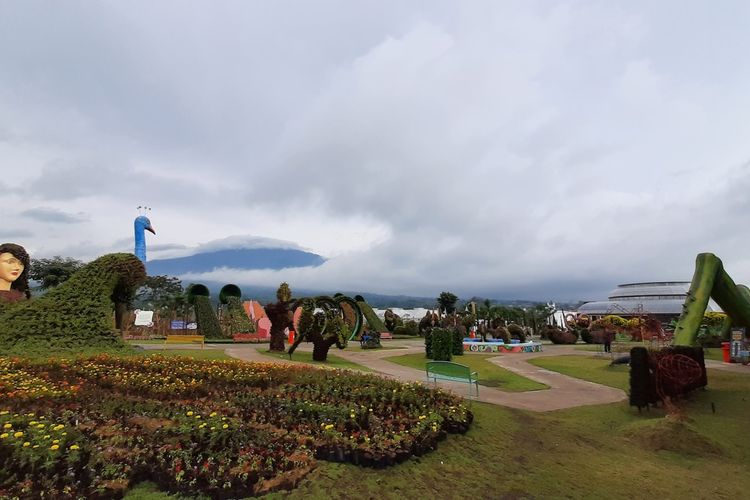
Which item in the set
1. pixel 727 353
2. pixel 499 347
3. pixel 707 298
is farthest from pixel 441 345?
pixel 727 353

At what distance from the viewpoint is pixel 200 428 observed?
581 cm

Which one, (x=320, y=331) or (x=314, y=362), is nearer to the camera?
(x=314, y=362)

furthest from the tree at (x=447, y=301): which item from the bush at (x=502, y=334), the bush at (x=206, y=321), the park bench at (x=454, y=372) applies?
the park bench at (x=454, y=372)

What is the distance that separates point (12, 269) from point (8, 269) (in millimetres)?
119

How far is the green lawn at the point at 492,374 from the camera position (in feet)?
46.8

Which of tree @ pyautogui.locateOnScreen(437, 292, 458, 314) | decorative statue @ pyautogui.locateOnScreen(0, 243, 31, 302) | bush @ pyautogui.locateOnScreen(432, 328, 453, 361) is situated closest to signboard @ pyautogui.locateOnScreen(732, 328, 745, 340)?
bush @ pyautogui.locateOnScreen(432, 328, 453, 361)

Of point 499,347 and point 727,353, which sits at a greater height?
point 727,353

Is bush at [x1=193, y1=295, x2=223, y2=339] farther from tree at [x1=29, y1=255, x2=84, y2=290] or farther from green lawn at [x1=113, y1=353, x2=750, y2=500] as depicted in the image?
green lawn at [x1=113, y1=353, x2=750, y2=500]

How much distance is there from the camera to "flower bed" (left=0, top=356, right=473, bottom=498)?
4.77 metres

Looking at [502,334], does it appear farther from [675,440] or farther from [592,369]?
[675,440]

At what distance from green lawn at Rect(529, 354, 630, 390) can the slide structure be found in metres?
2.48

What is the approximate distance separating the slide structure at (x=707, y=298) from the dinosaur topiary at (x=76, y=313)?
1883 centimetres

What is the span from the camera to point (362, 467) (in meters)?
5.54

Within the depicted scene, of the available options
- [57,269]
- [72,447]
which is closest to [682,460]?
[72,447]
